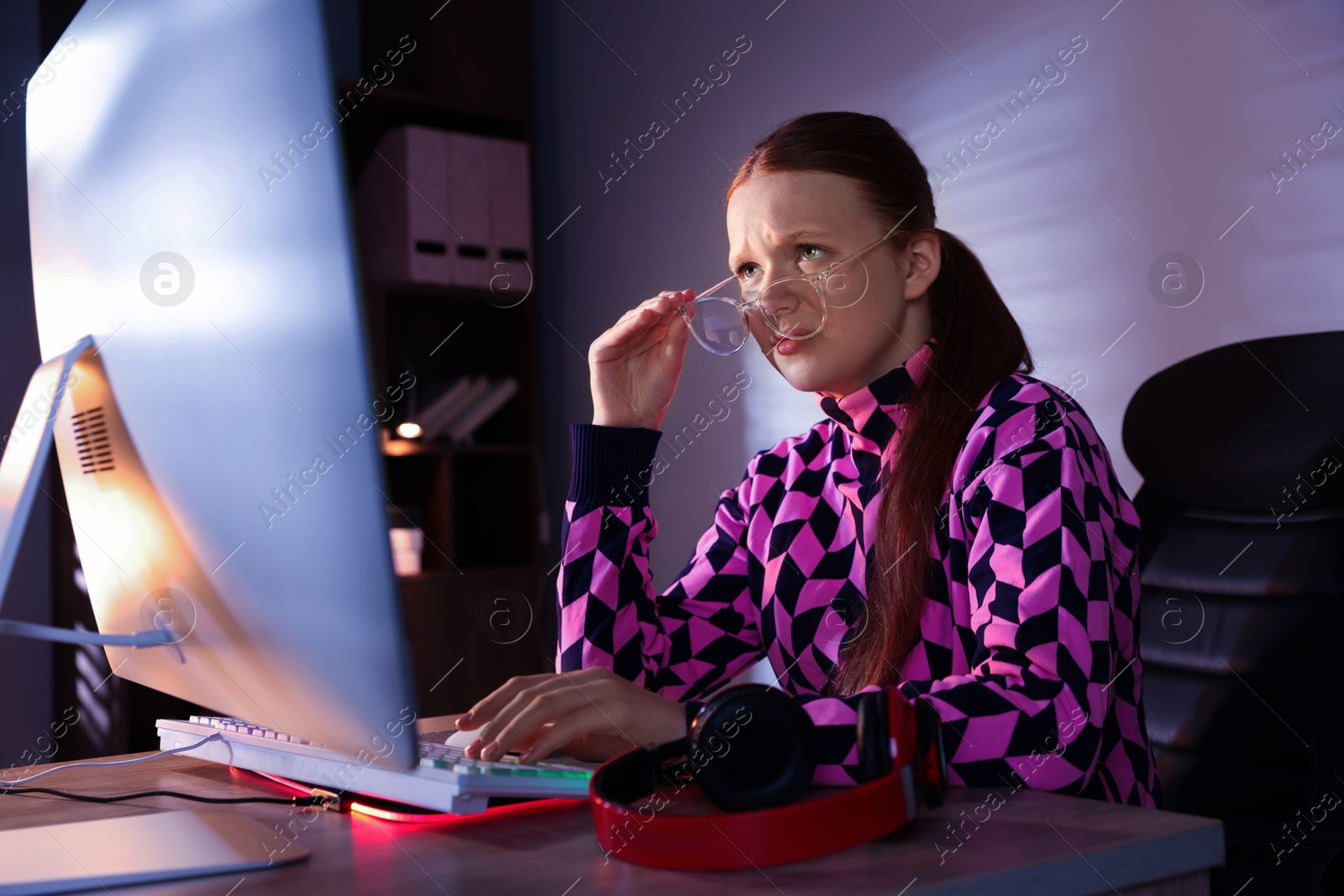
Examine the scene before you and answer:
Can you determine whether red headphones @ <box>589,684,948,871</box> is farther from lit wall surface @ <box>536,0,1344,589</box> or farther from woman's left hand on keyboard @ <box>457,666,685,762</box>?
lit wall surface @ <box>536,0,1344,589</box>

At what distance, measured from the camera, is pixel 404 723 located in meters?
0.53

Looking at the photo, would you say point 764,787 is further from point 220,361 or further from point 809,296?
point 809,296

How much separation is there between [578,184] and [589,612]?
93.0 inches

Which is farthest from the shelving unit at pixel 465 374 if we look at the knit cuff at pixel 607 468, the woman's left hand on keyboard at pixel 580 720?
the woman's left hand on keyboard at pixel 580 720

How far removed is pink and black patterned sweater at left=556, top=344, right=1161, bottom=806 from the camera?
2.56 feet

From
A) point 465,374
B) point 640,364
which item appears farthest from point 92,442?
point 465,374

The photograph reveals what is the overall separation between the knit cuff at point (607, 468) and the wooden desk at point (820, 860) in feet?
1.66

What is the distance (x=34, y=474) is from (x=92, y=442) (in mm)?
62

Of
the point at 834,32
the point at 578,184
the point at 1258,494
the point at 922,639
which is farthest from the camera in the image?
the point at 578,184

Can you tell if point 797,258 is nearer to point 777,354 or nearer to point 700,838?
point 777,354

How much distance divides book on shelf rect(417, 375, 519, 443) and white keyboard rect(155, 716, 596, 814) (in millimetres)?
2282

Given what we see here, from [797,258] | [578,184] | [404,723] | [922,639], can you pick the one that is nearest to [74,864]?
[404,723]

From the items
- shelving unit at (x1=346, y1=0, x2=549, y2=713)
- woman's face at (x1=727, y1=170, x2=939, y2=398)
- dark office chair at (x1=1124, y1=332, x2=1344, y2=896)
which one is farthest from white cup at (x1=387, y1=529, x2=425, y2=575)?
dark office chair at (x1=1124, y1=332, x2=1344, y2=896)

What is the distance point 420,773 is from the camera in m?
0.65
